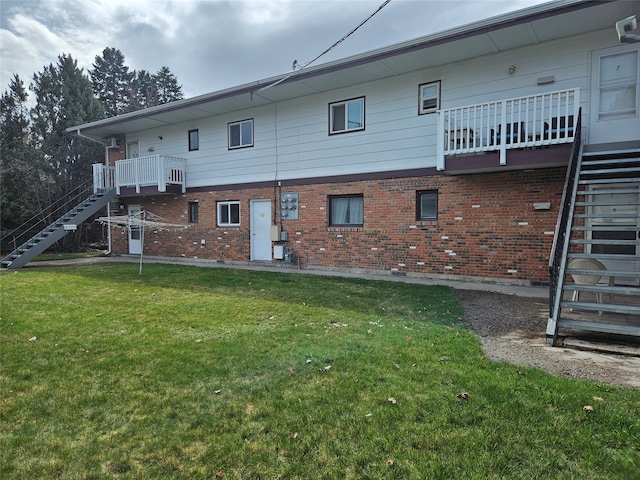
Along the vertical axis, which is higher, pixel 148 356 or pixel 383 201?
pixel 383 201

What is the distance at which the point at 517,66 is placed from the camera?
28.6 ft

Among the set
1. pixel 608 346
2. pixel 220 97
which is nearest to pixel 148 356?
pixel 608 346

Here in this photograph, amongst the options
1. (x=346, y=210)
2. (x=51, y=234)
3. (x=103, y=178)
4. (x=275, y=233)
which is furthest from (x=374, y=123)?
(x=103, y=178)

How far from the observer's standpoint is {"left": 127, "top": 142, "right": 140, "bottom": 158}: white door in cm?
1700

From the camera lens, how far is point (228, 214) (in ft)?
46.2

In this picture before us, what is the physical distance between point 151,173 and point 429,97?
10.5 metres

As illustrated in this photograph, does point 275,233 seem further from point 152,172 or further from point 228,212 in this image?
point 152,172

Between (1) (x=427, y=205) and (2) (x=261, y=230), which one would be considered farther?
(2) (x=261, y=230)

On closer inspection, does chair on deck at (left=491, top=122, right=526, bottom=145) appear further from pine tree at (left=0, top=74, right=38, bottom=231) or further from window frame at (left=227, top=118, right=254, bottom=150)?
pine tree at (left=0, top=74, right=38, bottom=231)

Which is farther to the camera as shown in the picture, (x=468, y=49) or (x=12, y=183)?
(x=12, y=183)

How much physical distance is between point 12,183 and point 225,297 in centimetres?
1886

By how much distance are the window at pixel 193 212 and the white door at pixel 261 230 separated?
3106mm

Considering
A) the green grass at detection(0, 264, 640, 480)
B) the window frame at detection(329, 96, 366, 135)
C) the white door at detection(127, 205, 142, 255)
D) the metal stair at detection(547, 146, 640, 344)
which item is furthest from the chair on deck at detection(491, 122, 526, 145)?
the white door at detection(127, 205, 142, 255)

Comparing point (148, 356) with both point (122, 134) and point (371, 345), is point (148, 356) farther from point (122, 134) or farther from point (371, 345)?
point (122, 134)
